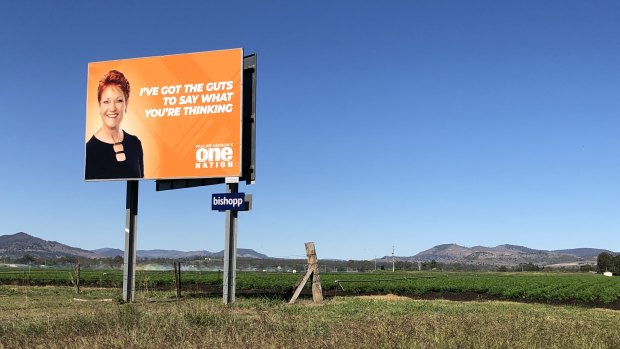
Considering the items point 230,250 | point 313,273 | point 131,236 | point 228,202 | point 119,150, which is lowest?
point 313,273

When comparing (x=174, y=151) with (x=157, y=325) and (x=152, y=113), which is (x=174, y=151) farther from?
(x=157, y=325)

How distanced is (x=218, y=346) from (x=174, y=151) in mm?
15354

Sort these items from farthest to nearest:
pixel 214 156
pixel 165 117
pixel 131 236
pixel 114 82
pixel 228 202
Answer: pixel 114 82 < pixel 131 236 < pixel 165 117 < pixel 214 156 < pixel 228 202

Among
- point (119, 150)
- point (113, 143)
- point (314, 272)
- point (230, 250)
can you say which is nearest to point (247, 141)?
point (230, 250)

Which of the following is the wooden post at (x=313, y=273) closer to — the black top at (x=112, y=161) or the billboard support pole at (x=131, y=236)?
the billboard support pole at (x=131, y=236)

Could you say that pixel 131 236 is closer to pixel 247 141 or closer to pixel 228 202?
pixel 228 202

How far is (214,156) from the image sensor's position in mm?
21984

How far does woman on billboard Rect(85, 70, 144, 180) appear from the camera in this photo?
23.1 m

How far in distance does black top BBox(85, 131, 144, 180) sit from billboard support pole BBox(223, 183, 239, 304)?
12.3 feet

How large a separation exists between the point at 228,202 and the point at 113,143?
5.53 metres

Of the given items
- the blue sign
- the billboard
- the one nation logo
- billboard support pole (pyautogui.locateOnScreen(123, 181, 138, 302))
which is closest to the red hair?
the billboard

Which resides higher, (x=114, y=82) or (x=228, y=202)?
(x=114, y=82)

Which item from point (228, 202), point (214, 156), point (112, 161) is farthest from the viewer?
point (112, 161)

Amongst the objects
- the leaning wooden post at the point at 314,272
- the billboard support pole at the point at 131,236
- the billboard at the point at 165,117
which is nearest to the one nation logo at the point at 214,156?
the billboard at the point at 165,117
